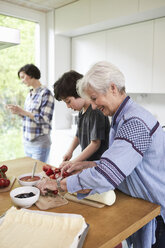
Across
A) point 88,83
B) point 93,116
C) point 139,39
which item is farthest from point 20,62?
point 88,83

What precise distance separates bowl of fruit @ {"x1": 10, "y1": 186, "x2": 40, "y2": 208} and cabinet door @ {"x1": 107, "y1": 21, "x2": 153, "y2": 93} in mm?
1953

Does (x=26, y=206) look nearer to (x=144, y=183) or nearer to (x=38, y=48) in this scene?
(x=144, y=183)

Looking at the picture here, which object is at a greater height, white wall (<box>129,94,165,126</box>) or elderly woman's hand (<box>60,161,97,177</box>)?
white wall (<box>129,94,165,126</box>)

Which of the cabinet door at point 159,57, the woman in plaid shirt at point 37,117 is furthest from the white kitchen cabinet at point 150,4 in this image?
the woman in plaid shirt at point 37,117

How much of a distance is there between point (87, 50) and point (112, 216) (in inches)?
107

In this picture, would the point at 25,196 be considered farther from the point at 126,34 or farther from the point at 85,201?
the point at 126,34

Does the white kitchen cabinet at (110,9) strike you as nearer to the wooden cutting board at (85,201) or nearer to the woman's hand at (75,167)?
the woman's hand at (75,167)

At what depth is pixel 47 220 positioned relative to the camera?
3.04ft

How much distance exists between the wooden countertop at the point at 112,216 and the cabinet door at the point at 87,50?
2.32 metres

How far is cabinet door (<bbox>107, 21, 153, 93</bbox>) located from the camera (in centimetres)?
267

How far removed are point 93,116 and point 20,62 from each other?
6.79 feet

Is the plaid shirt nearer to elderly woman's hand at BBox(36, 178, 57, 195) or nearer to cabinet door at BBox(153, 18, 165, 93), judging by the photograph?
cabinet door at BBox(153, 18, 165, 93)

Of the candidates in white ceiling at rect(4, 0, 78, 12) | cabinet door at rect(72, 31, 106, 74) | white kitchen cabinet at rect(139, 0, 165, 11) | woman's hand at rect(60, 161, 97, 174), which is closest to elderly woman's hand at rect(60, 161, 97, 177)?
woman's hand at rect(60, 161, 97, 174)

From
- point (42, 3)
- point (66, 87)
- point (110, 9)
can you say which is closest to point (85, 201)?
point (66, 87)
